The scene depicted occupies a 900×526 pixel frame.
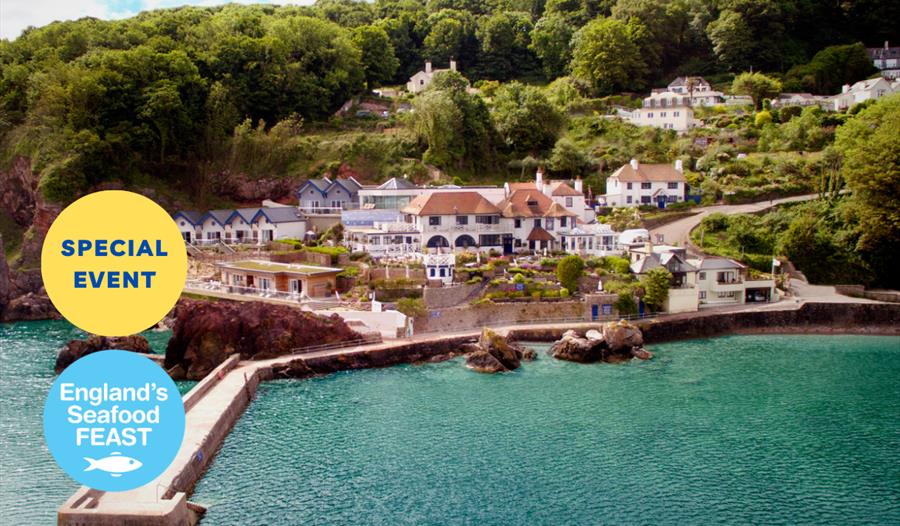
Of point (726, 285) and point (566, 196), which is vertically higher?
point (566, 196)

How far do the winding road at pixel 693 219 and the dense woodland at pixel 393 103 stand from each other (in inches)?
40.0

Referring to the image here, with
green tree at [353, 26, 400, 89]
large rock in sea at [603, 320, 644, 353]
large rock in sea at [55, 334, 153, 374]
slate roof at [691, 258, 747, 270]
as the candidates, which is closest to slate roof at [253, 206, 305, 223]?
large rock in sea at [55, 334, 153, 374]

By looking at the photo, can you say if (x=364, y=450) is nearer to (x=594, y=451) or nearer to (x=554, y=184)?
(x=594, y=451)

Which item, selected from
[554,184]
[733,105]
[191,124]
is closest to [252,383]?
[554,184]

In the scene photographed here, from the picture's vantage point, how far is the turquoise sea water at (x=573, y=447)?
20281 mm

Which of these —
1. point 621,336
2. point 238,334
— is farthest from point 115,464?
point 621,336

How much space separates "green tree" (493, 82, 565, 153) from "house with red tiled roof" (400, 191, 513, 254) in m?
15.0

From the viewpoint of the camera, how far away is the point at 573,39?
77688mm

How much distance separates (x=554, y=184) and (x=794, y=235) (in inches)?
557

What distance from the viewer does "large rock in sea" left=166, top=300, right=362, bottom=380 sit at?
3300 cm

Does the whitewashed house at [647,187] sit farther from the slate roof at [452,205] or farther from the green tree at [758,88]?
the green tree at [758,88]

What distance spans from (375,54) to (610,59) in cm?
2082

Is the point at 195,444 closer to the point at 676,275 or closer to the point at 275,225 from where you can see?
the point at 676,275

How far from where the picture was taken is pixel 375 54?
72.5 metres
